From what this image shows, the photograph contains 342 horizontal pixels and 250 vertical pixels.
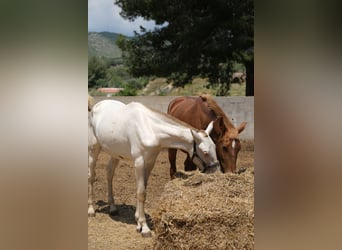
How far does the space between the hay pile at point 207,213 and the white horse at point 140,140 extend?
14 cm

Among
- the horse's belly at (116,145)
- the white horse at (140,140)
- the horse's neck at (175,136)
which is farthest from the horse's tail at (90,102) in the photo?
the horse's neck at (175,136)

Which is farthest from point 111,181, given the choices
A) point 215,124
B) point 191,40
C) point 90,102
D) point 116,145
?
point 191,40

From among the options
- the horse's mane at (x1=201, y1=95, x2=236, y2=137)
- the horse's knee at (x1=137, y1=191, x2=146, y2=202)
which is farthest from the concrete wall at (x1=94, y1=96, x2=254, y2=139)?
the horse's knee at (x1=137, y1=191, x2=146, y2=202)

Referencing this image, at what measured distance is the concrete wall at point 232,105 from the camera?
3.43 m

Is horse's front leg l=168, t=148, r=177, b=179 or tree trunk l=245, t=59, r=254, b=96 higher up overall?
tree trunk l=245, t=59, r=254, b=96

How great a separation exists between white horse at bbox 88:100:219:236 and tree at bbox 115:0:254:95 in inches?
12.6

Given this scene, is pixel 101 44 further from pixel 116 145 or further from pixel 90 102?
pixel 116 145

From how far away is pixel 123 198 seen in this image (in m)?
3.48

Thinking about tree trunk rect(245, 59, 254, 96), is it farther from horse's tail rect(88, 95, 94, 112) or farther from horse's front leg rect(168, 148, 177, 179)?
horse's tail rect(88, 95, 94, 112)

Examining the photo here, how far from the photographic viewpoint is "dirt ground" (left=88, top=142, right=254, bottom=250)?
3.44 meters

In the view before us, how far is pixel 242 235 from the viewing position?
11.1 feet

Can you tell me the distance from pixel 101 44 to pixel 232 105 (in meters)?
1.07
